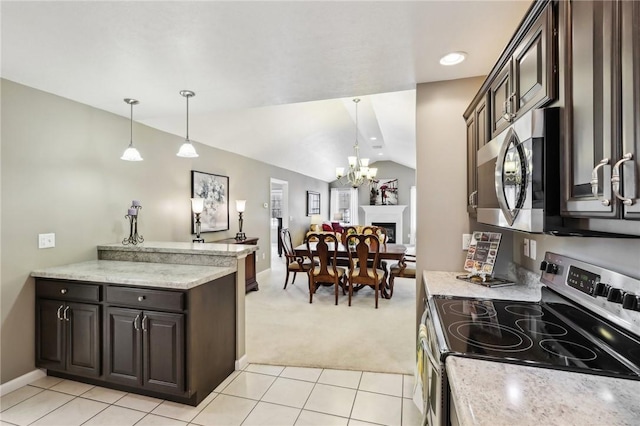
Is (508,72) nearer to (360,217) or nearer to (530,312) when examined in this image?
(530,312)

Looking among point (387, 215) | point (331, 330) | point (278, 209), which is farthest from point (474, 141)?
point (387, 215)

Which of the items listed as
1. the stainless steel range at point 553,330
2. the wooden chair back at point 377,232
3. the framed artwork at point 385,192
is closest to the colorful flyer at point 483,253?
the stainless steel range at point 553,330

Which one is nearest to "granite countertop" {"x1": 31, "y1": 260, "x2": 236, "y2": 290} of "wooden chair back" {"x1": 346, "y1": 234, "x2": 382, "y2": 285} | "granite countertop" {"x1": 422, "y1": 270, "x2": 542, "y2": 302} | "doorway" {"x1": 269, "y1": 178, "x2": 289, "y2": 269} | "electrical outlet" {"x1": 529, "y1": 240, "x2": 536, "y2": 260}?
"granite countertop" {"x1": 422, "y1": 270, "x2": 542, "y2": 302}

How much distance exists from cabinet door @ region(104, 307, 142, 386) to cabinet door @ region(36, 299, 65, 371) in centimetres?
49

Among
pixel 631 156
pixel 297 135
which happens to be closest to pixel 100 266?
pixel 631 156

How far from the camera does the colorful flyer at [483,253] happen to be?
205cm

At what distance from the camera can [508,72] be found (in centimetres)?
150

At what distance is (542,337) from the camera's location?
1.24m

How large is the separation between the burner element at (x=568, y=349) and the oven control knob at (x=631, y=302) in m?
0.19

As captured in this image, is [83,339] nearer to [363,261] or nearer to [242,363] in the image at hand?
[242,363]

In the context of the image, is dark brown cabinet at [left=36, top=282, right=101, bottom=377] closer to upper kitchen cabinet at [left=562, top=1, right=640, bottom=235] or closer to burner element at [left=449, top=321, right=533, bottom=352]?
burner element at [left=449, top=321, right=533, bottom=352]

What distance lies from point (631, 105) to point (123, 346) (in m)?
2.93

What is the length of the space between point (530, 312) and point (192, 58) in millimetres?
2469

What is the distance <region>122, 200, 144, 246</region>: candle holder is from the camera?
3254 millimetres
